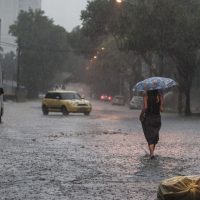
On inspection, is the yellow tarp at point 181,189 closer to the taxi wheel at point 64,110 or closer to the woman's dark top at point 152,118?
the woman's dark top at point 152,118

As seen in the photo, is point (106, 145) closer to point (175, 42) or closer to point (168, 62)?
point (175, 42)

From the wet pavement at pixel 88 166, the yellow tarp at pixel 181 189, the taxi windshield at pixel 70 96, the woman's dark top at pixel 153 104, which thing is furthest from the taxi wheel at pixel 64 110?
the yellow tarp at pixel 181 189

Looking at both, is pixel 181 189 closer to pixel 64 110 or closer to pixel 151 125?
pixel 151 125

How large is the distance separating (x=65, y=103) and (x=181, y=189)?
35.5 metres

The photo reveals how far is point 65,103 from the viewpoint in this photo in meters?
43.6

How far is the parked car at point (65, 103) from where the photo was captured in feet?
142

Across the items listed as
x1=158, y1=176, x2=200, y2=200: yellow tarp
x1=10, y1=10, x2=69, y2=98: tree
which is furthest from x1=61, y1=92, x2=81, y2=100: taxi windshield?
x1=10, y1=10, x2=69, y2=98: tree

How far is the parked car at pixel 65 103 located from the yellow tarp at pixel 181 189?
34791 millimetres

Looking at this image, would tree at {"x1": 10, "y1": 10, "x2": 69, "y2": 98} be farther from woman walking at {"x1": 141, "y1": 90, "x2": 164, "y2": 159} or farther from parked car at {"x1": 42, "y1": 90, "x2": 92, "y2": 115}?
woman walking at {"x1": 141, "y1": 90, "x2": 164, "y2": 159}

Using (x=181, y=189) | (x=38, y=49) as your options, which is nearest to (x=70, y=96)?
(x=181, y=189)

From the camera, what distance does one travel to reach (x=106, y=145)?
18391mm

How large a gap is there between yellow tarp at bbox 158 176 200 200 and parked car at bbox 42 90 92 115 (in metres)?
34.8

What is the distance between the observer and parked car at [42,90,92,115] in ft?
142

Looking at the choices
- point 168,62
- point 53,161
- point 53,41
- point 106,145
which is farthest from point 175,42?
point 53,41
